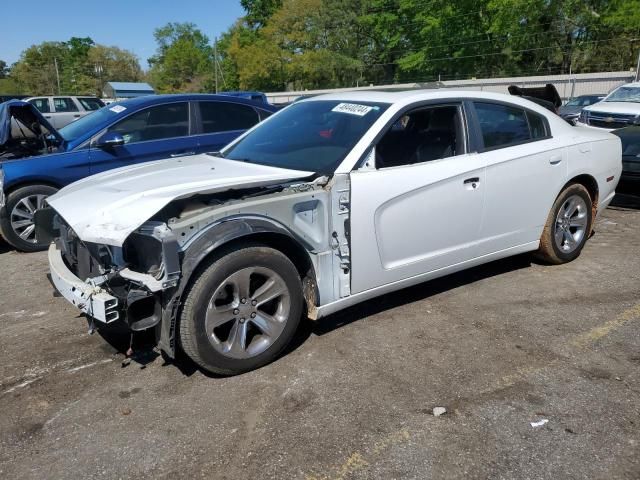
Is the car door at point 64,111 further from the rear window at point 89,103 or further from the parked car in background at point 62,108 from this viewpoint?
the rear window at point 89,103

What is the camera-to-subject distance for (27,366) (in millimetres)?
3441

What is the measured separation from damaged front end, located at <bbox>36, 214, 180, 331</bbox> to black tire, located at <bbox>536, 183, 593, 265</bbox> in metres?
3.48

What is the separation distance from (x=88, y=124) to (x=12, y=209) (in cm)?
145

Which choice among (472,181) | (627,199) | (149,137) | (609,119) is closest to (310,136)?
(472,181)

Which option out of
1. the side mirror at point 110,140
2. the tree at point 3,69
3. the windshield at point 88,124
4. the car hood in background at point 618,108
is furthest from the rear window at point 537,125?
the tree at point 3,69

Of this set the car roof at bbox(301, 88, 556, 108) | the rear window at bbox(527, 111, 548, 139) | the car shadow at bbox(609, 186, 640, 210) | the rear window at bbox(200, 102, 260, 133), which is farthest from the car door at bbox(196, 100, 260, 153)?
the car shadow at bbox(609, 186, 640, 210)

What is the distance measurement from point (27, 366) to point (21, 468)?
1.13 m

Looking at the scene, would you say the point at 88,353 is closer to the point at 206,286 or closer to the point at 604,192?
the point at 206,286

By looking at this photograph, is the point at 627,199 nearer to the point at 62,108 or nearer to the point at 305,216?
the point at 305,216

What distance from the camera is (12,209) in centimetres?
597

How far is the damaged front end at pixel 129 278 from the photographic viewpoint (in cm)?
280

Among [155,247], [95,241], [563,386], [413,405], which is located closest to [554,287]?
[563,386]

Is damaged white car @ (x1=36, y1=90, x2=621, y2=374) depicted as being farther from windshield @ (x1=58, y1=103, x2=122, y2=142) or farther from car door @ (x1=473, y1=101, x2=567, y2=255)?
windshield @ (x1=58, y1=103, x2=122, y2=142)

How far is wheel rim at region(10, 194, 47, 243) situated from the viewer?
19.7 ft
